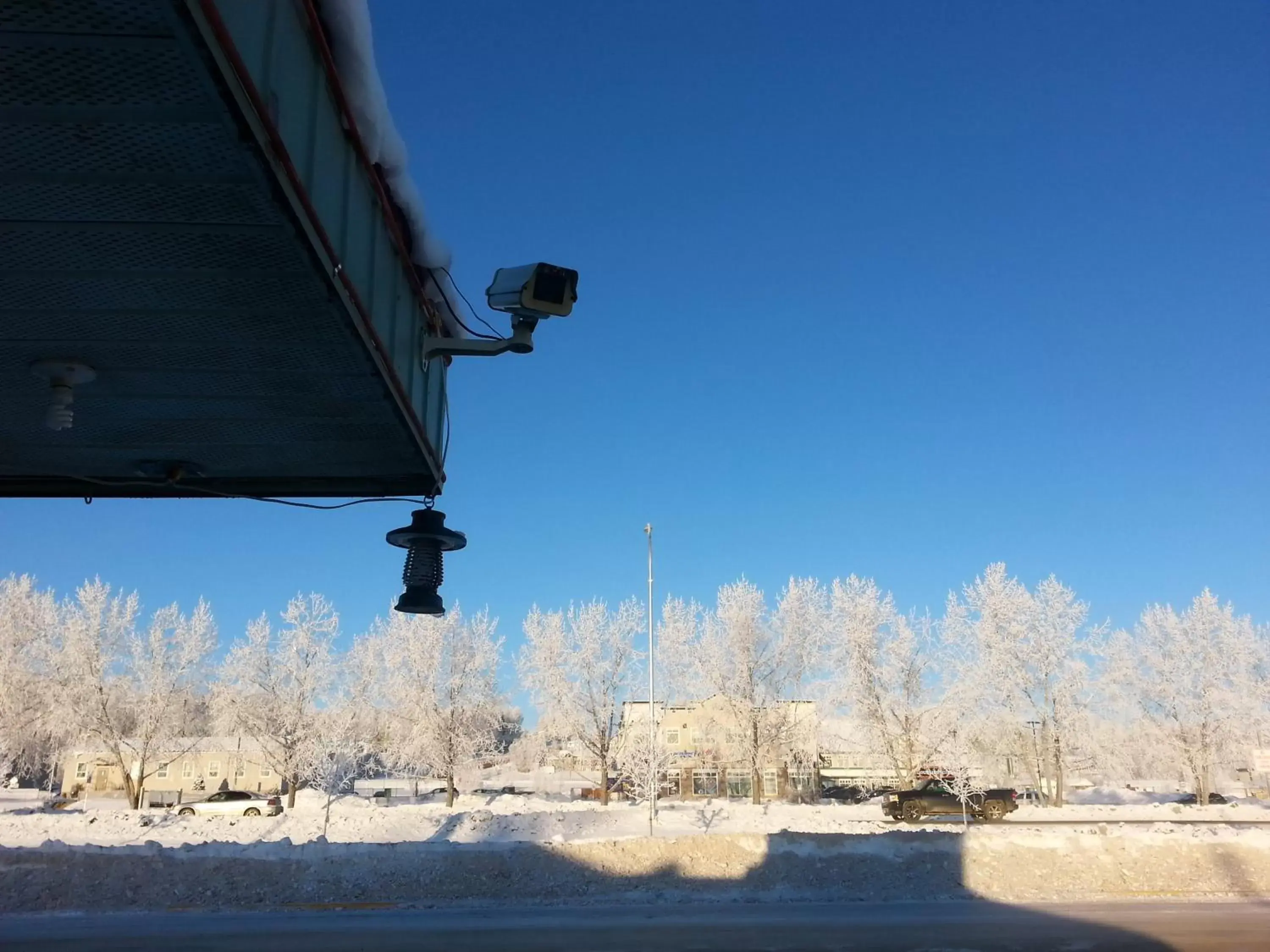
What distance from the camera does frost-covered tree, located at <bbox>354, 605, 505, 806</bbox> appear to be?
39.8 metres

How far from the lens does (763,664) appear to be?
41.1 m

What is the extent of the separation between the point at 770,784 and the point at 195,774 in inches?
1481

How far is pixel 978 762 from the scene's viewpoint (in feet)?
112

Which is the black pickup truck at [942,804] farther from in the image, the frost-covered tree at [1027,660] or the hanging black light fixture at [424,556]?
the hanging black light fixture at [424,556]

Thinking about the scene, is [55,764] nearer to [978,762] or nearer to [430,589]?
[978,762]

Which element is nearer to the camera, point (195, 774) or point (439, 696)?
point (439, 696)

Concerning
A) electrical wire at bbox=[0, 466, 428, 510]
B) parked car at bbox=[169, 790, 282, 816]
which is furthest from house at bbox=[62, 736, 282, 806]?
electrical wire at bbox=[0, 466, 428, 510]

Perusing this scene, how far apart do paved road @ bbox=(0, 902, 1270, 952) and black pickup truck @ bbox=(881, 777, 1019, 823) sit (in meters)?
14.4

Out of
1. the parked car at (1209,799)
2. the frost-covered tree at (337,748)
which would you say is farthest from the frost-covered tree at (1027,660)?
the frost-covered tree at (337,748)

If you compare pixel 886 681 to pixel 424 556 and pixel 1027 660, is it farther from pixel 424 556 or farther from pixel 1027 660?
pixel 424 556

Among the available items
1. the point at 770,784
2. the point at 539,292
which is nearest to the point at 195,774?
the point at 770,784

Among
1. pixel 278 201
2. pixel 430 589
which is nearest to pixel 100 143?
pixel 278 201

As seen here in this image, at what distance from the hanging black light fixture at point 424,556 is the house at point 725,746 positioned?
30757 mm

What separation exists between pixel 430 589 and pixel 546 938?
345 inches
